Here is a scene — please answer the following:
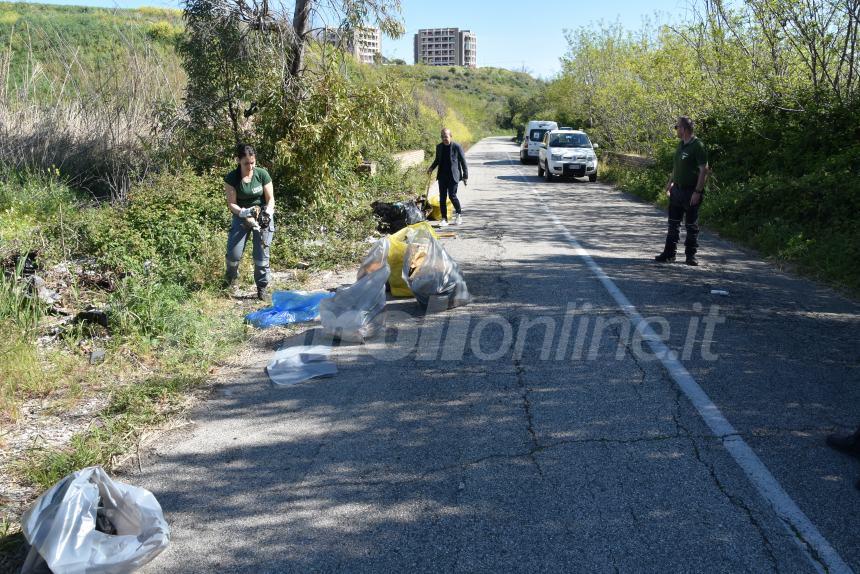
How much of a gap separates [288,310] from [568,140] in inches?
780

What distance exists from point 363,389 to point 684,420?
2.34m

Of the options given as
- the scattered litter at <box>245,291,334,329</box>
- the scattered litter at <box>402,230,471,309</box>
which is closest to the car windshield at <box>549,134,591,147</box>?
the scattered litter at <box>402,230,471,309</box>

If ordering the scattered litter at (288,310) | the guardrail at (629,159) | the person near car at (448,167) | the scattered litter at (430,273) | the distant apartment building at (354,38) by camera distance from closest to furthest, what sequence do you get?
the scattered litter at (288,310) → the scattered litter at (430,273) → the distant apartment building at (354,38) → the person near car at (448,167) → the guardrail at (629,159)

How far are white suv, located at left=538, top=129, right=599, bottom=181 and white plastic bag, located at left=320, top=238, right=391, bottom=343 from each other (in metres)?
18.0

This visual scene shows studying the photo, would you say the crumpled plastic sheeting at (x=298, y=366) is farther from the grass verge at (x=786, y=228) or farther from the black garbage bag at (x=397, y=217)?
the grass verge at (x=786, y=228)

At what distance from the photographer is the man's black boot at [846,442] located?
4074 millimetres

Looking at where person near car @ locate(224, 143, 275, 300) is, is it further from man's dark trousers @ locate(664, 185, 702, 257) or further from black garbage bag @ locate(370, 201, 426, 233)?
man's dark trousers @ locate(664, 185, 702, 257)

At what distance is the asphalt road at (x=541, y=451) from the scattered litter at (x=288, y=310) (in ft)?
2.69

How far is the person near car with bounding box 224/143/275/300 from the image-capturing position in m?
7.79

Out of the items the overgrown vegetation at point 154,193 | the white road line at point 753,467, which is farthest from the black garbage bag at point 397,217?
the white road line at point 753,467

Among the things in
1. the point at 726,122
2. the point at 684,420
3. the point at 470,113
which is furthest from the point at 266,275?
the point at 470,113

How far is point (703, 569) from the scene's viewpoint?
120 inches

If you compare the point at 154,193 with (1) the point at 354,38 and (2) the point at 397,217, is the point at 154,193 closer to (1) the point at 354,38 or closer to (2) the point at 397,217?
(2) the point at 397,217

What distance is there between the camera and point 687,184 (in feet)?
31.2
